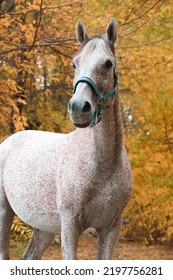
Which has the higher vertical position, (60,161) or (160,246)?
(60,161)

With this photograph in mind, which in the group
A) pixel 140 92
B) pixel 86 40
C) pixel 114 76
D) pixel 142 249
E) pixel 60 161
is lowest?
pixel 142 249

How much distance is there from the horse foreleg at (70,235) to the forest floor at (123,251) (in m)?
5.22

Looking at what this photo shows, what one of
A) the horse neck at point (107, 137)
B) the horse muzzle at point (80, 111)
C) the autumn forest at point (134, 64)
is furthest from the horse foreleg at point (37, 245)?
the autumn forest at point (134, 64)

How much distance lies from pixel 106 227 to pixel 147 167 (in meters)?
3.56

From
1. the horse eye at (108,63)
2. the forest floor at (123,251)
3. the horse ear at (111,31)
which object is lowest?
the forest floor at (123,251)

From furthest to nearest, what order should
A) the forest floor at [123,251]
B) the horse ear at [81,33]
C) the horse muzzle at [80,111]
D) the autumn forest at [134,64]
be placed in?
1. the forest floor at [123,251]
2. the autumn forest at [134,64]
3. the horse ear at [81,33]
4. the horse muzzle at [80,111]

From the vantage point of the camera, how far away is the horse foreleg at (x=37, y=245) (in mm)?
3541

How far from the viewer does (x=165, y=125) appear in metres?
6.39

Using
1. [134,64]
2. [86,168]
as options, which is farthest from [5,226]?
[134,64]

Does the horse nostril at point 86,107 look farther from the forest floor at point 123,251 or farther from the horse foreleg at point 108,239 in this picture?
the forest floor at point 123,251

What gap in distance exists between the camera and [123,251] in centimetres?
884

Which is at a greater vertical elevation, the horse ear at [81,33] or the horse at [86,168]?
the horse ear at [81,33]
